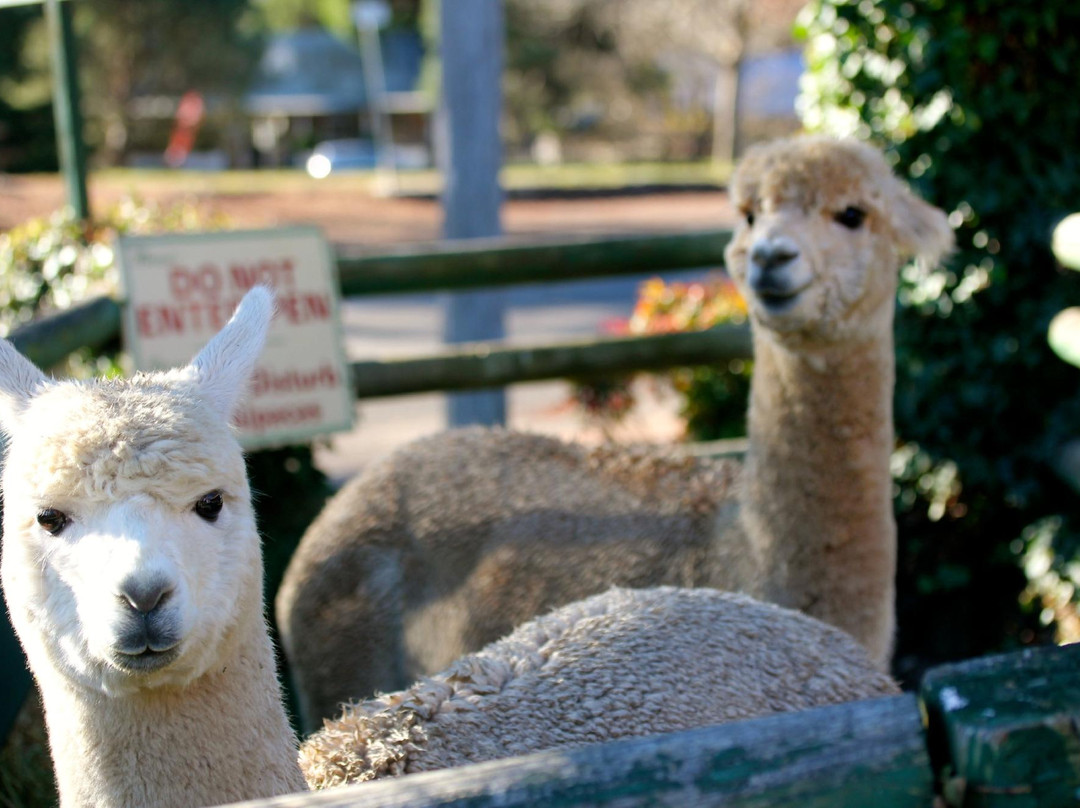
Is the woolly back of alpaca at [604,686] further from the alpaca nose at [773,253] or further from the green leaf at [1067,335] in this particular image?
the green leaf at [1067,335]

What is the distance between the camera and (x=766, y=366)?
3398 mm

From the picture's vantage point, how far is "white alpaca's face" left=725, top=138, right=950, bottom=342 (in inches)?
124

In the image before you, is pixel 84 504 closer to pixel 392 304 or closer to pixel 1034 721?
pixel 1034 721

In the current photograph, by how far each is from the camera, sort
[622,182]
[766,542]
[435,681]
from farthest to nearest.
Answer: [622,182], [766,542], [435,681]

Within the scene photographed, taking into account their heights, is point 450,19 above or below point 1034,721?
above

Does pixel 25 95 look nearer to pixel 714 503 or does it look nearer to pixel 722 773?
pixel 714 503

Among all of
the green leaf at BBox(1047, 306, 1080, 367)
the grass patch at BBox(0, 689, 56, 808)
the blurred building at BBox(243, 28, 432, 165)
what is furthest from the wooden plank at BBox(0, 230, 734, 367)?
the blurred building at BBox(243, 28, 432, 165)

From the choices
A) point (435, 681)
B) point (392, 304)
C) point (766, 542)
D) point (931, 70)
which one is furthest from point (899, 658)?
point (392, 304)

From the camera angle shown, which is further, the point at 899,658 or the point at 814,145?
the point at 899,658

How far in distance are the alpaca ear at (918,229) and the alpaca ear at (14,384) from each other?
246 centimetres

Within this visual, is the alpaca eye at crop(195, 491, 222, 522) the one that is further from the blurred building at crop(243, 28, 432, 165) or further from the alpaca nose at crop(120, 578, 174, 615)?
the blurred building at crop(243, 28, 432, 165)

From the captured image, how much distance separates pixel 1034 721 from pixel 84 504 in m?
1.51

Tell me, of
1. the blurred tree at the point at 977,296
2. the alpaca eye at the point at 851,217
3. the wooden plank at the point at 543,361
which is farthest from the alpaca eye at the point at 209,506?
the blurred tree at the point at 977,296

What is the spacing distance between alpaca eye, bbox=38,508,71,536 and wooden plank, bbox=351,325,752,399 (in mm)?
3057
